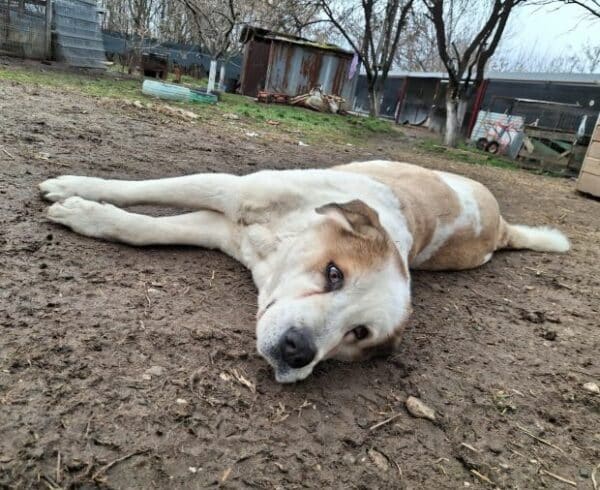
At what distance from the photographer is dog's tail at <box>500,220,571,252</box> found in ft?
15.6

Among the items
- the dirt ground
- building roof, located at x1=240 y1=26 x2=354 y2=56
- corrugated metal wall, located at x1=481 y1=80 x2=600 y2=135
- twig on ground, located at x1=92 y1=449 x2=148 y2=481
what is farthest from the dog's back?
building roof, located at x1=240 y1=26 x2=354 y2=56

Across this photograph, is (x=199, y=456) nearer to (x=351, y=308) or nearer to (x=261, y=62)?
(x=351, y=308)

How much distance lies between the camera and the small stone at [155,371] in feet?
6.36

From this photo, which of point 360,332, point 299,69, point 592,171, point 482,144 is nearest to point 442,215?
point 360,332

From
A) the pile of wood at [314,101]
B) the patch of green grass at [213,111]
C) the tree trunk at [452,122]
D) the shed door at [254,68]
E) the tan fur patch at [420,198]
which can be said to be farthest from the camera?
the shed door at [254,68]

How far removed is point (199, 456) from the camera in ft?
5.37

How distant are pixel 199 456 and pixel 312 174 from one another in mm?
1962

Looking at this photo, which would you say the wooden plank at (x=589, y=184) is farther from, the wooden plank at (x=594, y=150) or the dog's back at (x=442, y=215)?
the dog's back at (x=442, y=215)

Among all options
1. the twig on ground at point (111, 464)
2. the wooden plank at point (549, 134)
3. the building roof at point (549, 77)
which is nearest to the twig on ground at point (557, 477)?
the twig on ground at point (111, 464)

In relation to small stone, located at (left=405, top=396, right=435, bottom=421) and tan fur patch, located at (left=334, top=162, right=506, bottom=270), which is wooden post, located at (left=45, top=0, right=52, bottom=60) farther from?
small stone, located at (left=405, top=396, right=435, bottom=421)

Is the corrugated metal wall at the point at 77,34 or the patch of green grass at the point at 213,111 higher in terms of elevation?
the corrugated metal wall at the point at 77,34

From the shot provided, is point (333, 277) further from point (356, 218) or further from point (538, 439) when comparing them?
point (538, 439)

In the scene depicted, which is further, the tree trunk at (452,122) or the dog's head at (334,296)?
the tree trunk at (452,122)

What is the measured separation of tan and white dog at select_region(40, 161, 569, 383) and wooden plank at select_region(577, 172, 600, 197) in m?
6.67
